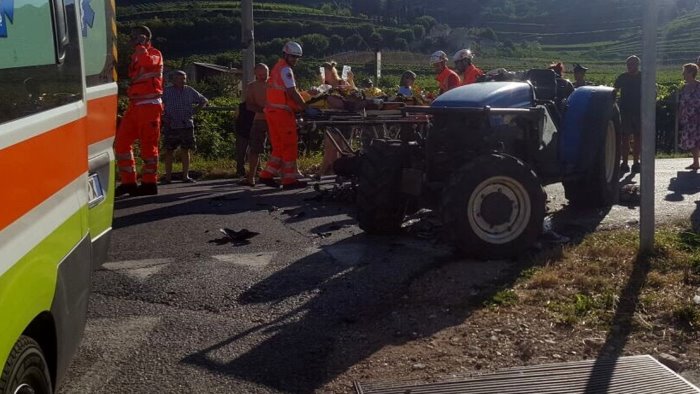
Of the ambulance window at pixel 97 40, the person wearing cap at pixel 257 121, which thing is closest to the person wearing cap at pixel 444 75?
the person wearing cap at pixel 257 121

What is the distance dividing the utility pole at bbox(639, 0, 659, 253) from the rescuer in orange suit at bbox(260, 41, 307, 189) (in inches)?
216

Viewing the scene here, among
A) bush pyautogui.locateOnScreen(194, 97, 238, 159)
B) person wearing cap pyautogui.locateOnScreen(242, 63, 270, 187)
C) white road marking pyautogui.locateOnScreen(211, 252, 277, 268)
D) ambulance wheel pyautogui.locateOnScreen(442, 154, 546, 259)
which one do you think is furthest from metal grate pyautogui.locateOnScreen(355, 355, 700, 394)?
bush pyautogui.locateOnScreen(194, 97, 238, 159)

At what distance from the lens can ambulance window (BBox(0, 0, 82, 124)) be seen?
326 centimetres

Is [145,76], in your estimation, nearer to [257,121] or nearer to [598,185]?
[257,121]

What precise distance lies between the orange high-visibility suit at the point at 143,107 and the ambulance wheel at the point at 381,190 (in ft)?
11.9

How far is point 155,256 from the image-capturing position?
26.3 ft

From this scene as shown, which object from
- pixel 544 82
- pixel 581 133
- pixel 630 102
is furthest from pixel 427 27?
pixel 581 133

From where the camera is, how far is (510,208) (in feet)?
25.0

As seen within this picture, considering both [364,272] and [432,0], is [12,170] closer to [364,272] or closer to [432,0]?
[364,272]

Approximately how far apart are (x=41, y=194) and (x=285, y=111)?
28.0 feet

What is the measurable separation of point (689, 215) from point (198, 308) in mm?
5363

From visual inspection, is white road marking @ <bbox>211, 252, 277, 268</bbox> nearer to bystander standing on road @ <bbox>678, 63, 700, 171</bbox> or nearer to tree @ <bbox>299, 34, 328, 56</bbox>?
bystander standing on road @ <bbox>678, 63, 700, 171</bbox>

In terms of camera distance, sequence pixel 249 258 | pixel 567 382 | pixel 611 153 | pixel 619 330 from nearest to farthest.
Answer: pixel 567 382, pixel 619 330, pixel 249 258, pixel 611 153

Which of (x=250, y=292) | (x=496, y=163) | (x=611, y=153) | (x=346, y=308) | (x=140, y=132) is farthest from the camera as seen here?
(x=140, y=132)
